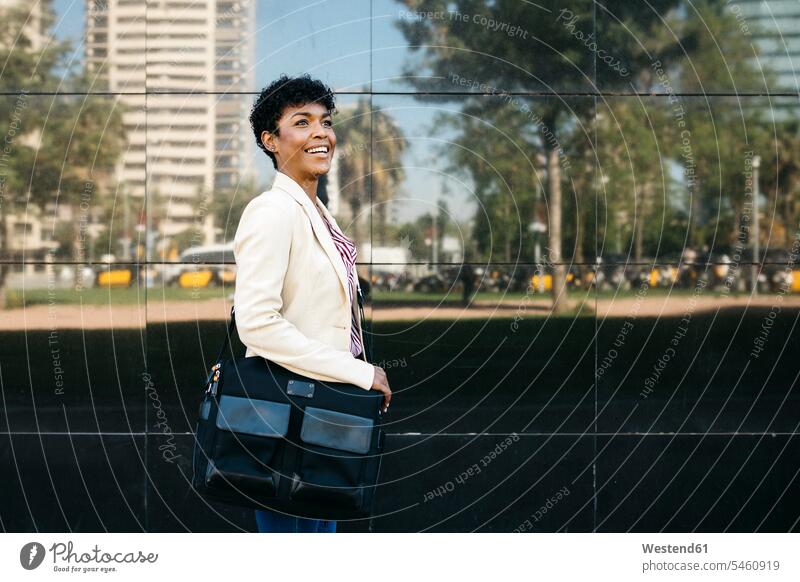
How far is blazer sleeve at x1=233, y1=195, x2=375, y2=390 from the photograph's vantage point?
11.5ft

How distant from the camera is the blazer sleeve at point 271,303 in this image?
11.5ft

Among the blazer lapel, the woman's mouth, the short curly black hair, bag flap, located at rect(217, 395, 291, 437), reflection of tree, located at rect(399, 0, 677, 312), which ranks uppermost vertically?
reflection of tree, located at rect(399, 0, 677, 312)

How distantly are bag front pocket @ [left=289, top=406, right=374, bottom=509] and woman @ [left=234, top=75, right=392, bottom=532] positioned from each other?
0.14 meters

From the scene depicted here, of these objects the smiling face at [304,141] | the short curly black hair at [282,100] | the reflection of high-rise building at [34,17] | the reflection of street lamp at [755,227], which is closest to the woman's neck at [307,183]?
the smiling face at [304,141]

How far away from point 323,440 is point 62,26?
374cm

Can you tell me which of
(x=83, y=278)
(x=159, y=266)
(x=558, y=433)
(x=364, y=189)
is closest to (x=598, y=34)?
(x=364, y=189)

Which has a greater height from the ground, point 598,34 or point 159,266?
point 598,34

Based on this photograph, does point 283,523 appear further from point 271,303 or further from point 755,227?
point 755,227

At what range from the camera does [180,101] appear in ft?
20.5

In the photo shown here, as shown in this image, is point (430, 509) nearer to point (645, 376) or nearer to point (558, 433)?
point (558, 433)

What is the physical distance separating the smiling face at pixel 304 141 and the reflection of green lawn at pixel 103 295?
2.47m

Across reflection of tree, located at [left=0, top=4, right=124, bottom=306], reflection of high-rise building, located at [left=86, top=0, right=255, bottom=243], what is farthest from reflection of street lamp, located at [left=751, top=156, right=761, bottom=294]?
reflection of tree, located at [left=0, top=4, right=124, bottom=306]

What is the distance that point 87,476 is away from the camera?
6.29 metres
